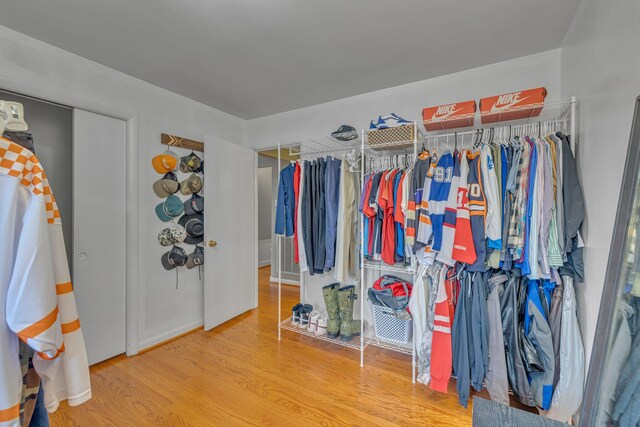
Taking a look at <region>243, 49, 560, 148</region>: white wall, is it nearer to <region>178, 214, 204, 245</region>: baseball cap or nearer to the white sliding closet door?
<region>178, 214, 204, 245</region>: baseball cap

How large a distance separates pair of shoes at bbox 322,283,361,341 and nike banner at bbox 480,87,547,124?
1.84m

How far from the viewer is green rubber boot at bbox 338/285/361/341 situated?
2.67 metres

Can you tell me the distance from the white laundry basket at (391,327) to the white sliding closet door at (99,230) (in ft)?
7.43

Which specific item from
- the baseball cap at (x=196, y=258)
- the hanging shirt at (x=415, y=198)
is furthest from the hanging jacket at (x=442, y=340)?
the baseball cap at (x=196, y=258)

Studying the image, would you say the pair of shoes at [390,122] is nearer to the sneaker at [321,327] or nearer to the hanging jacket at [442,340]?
the hanging jacket at [442,340]

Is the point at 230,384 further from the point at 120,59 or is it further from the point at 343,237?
the point at 120,59

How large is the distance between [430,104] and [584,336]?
197cm

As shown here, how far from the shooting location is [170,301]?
2.89m

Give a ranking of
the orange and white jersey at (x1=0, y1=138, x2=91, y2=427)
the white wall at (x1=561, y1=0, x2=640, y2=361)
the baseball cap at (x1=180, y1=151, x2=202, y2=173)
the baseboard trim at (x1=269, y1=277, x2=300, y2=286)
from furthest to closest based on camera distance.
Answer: the baseboard trim at (x1=269, y1=277, x2=300, y2=286) < the baseball cap at (x1=180, y1=151, x2=202, y2=173) < the white wall at (x1=561, y1=0, x2=640, y2=361) < the orange and white jersey at (x1=0, y1=138, x2=91, y2=427)

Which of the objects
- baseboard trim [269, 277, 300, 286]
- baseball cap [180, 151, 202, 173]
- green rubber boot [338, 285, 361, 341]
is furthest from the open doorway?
green rubber boot [338, 285, 361, 341]

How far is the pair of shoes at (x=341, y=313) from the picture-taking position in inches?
105

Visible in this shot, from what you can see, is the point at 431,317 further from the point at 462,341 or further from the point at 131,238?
the point at 131,238

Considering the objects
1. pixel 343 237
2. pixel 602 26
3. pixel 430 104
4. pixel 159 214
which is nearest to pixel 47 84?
pixel 159 214

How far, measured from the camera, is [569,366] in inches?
64.2
